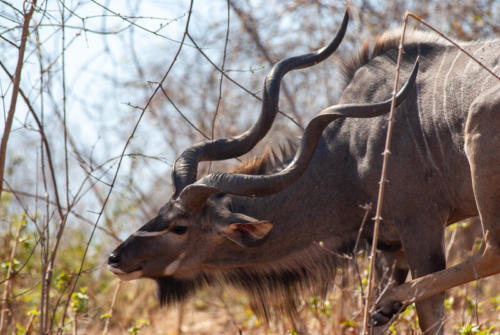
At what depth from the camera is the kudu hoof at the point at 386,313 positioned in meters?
3.50

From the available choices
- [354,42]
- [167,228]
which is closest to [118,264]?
[167,228]

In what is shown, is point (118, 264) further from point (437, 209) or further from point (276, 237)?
point (437, 209)

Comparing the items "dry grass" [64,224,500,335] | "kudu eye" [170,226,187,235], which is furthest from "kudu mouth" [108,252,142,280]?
"dry grass" [64,224,500,335]

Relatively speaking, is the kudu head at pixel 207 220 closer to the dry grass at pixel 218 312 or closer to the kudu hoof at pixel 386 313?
the kudu hoof at pixel 386 313

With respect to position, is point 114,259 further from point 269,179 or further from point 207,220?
point 269,179

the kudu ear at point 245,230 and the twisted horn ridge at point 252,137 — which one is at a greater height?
the twisted horn ridge at point 252,137

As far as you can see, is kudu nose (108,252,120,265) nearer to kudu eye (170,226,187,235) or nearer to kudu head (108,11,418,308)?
kudu head (108,11,418,308)

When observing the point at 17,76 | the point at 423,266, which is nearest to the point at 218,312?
the point at 423,266

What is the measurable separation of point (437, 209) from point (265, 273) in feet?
3.26

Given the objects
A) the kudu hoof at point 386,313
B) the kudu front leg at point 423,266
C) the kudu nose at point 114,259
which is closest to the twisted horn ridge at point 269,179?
the kudu nose at point 114,259

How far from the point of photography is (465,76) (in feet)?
11.4

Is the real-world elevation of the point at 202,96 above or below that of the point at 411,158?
above

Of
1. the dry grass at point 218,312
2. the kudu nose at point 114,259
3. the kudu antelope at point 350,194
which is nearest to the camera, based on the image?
the kudu antelope at point 350,194

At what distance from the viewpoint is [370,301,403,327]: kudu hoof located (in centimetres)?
350
